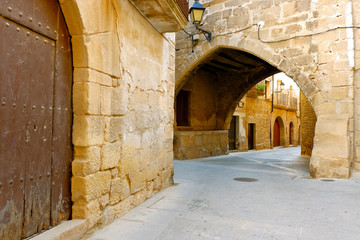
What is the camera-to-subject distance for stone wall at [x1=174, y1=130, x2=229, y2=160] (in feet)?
26.4

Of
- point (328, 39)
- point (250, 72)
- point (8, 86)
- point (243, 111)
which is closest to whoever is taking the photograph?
point (8, 86)

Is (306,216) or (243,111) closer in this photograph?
(306,216)

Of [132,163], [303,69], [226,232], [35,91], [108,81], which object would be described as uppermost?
[303,69]

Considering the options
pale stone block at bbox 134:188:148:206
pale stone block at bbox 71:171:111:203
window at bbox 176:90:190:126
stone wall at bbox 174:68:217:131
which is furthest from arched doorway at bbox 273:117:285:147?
pale stone block at bbox 71:171:111:203

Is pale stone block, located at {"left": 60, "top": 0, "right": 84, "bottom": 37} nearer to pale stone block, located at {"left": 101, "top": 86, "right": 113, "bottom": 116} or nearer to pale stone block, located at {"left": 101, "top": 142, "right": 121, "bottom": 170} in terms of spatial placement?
pale stone block, located at {"left": 101, "top": 86, "right": 113, "bottom": 116}

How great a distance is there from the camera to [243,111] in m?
13.2

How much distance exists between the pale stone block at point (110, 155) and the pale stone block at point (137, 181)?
367 mm

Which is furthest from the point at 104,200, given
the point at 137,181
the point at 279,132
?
the point at 279,132

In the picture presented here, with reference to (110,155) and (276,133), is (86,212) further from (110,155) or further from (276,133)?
(276,133)

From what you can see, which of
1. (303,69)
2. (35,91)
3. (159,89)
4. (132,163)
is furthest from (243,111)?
(35,91)

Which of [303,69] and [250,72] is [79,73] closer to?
[303,69]

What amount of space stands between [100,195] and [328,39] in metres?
4.92

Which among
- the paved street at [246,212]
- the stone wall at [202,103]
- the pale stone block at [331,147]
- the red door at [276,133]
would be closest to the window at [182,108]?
the stone wall at [202,103]

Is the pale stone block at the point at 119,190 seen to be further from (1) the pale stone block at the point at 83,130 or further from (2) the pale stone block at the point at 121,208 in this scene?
(1) the pale stone block at the point at 83,130
